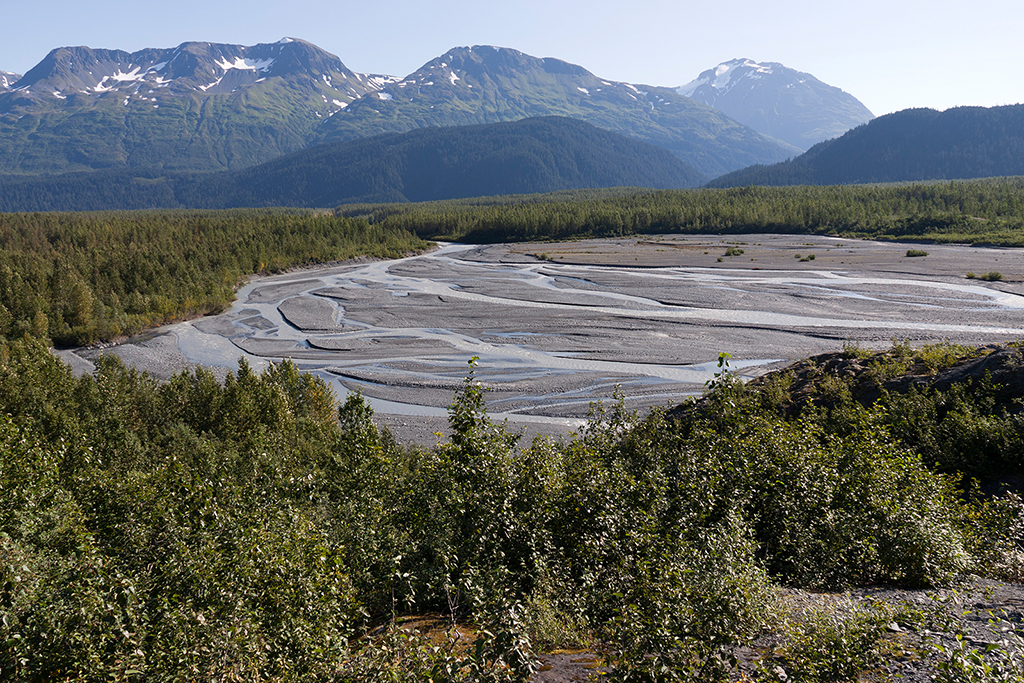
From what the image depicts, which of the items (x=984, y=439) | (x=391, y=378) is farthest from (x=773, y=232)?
A: (x=984, y=439)

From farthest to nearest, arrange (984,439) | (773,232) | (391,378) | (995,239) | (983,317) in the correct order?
(773,232) → (995,239) → (983,317) → (391,378) → (984,439)

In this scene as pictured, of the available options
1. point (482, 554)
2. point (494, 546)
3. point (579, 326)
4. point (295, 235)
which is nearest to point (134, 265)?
point (295, 235)

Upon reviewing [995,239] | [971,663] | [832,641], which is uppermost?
[995,239]

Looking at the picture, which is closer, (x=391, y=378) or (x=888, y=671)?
(x=888, y=671)

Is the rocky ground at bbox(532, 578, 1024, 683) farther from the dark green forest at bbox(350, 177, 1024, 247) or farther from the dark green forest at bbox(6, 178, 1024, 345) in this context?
the dark green forest at bbox(350, 177, 1024, 247)

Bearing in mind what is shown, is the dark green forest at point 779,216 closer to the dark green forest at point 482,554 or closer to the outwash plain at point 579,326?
the outwash plain at point 579,326

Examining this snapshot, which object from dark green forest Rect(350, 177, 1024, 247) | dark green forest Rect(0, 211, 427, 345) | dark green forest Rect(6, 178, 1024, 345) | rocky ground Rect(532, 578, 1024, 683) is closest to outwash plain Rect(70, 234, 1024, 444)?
dark green forest Rect(0, 211, 427, 345)

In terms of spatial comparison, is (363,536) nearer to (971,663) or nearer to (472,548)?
(472,548)
